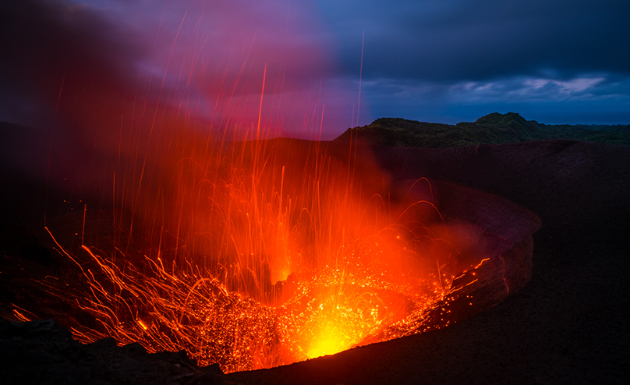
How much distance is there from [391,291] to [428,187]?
522 centimetres

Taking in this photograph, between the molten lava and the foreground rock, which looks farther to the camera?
the molten lava

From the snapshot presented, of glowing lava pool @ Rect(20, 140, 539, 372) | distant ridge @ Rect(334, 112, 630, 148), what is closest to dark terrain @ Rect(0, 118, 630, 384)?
glowing lava pool @ Rect(20, 140, 539, 372)

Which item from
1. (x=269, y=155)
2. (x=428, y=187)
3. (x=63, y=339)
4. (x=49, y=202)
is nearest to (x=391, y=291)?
(x=428, y=187)

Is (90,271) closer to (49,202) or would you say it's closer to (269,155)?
(49,202)

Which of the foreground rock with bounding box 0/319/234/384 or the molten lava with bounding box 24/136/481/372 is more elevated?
the foreground rock with bounding box 0/319/234/384

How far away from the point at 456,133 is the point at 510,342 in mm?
25349

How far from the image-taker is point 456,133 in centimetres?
2680

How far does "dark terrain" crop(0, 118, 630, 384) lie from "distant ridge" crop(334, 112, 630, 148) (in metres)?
15.2

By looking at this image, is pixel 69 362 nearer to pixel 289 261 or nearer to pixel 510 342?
pixel 510 342

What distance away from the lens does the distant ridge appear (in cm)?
2403

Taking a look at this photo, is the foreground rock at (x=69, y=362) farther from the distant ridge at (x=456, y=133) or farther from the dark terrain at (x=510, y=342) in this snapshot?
the distant ridge at (x=456, y=133)

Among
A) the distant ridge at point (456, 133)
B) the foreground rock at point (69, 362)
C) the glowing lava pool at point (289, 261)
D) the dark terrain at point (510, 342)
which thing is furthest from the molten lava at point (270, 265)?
the distant ridge at point (456, 133)

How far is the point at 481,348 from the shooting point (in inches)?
159

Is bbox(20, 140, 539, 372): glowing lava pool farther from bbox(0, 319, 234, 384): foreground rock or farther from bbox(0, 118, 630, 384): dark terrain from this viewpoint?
bbox(0, 319, 234, 384): foreground rock
